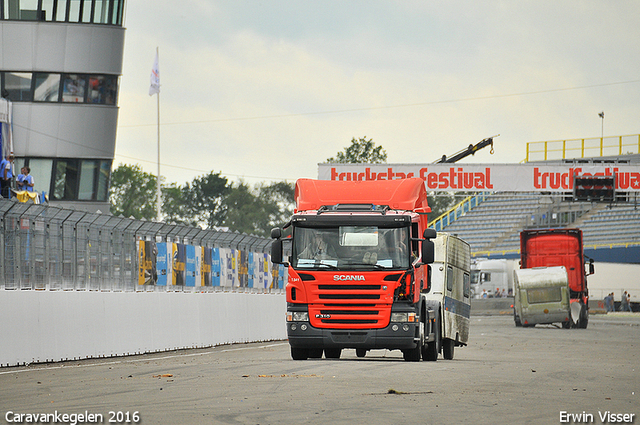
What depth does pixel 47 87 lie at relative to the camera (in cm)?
4131

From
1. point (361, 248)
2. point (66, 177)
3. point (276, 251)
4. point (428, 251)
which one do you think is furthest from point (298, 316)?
point (66, 177)

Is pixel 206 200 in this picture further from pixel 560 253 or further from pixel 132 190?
pixel 560 253

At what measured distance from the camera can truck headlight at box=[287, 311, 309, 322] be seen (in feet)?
56.0

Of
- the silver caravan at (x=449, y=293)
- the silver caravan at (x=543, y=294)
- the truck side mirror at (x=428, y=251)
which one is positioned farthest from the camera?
the silver caravan at (x=543, y=294)

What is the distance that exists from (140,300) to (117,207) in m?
103

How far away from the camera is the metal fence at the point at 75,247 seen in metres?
16.9

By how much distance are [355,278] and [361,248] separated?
0.49 metres

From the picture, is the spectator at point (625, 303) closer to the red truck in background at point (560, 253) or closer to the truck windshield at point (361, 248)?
the red truck in background at point (560, 253)

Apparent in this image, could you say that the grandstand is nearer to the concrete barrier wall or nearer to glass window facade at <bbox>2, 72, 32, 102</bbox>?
glass window facade at <bbox>2, 72, 32, 102</bbox>

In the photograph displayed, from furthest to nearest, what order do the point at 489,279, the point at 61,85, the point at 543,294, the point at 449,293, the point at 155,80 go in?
the point at 489,279, the point at 155,80, the point at 61,85, the point at 543,294, the point at 449,293

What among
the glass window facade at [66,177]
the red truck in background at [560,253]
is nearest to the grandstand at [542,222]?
the red truck in background at [560,253]

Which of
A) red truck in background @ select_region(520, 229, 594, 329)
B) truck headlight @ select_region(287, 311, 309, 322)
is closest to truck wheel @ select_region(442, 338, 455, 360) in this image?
truck headlight @ select_region(287, 311, 309, 322)

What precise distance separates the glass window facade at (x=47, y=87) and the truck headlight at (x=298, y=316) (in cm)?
2694

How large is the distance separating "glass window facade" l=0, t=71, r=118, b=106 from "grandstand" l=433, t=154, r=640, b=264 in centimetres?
3146
